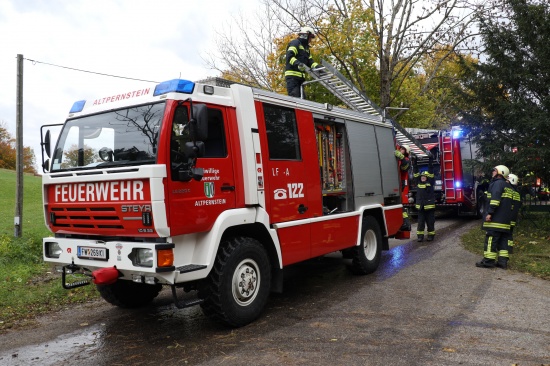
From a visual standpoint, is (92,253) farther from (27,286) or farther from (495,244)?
(495,244)

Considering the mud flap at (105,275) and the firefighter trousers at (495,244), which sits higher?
the mud flap at (105,275)

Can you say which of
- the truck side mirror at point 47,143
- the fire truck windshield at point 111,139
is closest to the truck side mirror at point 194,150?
the fire truck windshield at point 111,139

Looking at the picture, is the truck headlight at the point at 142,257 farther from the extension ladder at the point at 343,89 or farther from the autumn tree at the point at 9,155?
the autumn tree at the point at 9,155

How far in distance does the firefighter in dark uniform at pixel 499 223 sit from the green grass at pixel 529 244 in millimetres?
312

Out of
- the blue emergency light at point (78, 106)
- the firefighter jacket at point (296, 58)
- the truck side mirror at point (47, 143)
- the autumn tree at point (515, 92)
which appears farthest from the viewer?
the autumn tree at point (515, 92)

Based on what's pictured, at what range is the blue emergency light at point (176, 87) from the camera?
14.3 ft

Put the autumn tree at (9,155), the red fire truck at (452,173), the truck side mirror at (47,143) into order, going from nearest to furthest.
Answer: the truck side mirror at (47,143)
the red fire truck at (452,173)
the autumn tree at (9,155)

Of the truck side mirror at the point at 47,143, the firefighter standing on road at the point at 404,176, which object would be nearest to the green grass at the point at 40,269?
the firefighter standing on road at the point at 404,176

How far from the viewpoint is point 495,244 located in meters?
7.36

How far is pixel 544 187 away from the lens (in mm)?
10891

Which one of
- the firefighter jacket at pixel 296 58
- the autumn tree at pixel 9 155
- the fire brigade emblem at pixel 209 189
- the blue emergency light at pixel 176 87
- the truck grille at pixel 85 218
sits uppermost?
the autumn tree at pixel 9 155

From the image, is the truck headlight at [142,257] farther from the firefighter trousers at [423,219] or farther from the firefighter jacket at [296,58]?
the firefighter trousers at [423,219]

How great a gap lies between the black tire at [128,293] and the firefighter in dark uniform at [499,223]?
209 inches

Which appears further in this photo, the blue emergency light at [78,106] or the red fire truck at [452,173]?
the red fire truck at [452,173]
